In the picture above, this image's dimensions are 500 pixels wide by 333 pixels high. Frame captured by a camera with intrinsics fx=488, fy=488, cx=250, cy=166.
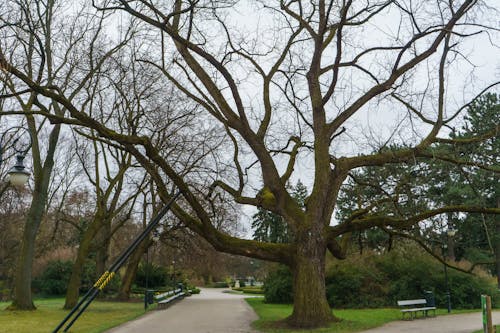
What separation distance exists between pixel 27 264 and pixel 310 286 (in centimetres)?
1469

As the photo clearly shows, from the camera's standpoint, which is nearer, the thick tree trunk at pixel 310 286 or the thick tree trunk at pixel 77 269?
the thick tree trunk at pixel 310 286

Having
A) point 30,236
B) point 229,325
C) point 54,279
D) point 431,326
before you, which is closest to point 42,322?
point 30,236

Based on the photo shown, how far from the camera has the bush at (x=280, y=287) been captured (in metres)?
27.6

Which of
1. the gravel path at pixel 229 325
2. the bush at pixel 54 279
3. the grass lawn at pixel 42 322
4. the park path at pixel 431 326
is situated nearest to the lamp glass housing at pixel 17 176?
the grass lawn at pixel 42 322

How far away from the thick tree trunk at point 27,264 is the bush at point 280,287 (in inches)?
496

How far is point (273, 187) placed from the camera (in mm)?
15836

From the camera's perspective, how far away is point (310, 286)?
1430 centimetres

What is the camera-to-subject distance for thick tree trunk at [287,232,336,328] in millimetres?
14078

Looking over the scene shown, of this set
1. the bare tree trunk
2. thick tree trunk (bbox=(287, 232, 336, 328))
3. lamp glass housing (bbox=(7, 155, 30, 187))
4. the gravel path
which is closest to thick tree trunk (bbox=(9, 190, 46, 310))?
the bare tree trunk

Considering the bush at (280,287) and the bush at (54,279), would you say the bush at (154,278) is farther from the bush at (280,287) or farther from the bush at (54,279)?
the bush at (280,287)

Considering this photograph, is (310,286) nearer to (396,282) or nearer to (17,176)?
(17,176)

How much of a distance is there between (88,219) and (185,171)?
2359cm

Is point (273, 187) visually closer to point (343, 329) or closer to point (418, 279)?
point (343, 329)

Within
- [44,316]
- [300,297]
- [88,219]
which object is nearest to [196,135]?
[44,316]
